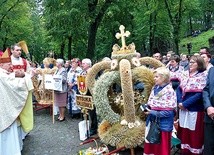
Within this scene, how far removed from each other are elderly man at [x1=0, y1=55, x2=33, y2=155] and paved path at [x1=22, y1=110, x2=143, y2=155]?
120cm

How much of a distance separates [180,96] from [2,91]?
3.58 metres

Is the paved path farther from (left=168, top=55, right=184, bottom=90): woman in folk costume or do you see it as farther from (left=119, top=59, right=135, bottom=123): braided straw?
(left=168, top=55, right=184, bottom=90): woman in folk costume

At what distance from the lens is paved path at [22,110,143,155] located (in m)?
7.53

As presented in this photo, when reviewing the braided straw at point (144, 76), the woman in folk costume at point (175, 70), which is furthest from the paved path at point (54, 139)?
the woman in folk costume at point (175, 70)

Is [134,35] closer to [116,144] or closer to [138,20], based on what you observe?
[138,20]

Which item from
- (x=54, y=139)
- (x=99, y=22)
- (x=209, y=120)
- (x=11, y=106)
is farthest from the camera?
A: (x=99, y=22)

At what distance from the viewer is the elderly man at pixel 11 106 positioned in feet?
20.7

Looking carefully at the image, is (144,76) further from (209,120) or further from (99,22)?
(99,22)

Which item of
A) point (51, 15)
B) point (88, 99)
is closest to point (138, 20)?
point (51, 15)

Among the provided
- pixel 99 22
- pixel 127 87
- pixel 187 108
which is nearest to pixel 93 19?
pixel 99 22

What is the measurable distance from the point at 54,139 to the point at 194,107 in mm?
4011

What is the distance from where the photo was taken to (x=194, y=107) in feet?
Result: 20.1

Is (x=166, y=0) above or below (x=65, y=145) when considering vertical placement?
above

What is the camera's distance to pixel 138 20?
26.0m
